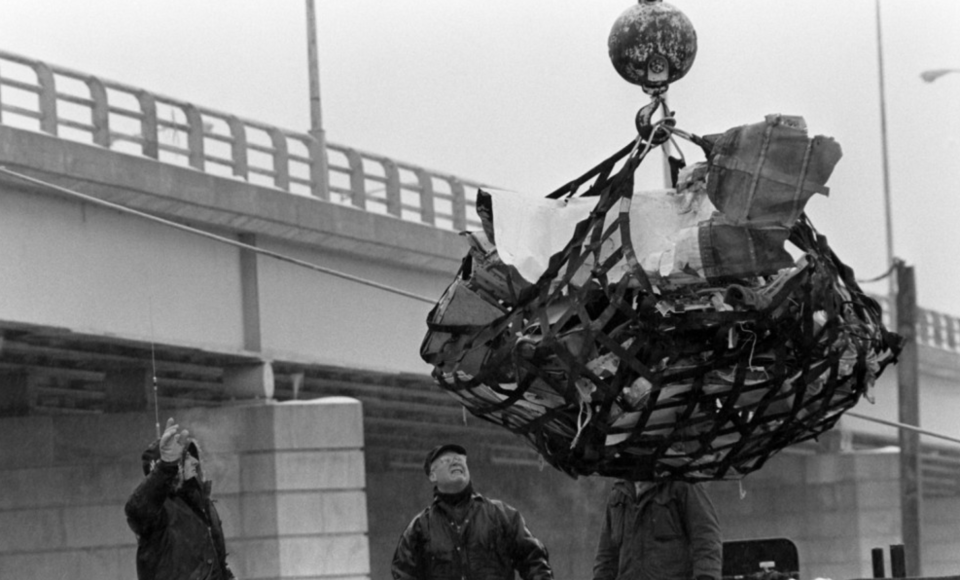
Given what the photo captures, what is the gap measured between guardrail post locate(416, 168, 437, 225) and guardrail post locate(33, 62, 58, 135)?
885 centimetres

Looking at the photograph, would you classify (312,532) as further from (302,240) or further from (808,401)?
(808,401)

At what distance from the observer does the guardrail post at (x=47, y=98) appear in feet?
83.6

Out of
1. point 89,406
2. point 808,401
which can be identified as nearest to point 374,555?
point 89,406

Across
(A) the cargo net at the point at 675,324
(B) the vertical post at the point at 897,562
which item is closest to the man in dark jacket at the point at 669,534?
(B) the vertical post at the point at 897,562

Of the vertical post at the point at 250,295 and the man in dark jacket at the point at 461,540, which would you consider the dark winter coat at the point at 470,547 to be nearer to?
the man in dark jacket at the point at 461,540

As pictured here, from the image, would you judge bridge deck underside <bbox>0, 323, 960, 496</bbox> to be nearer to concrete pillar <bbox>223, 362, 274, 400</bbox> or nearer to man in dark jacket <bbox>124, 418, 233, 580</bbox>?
concrete pillar <bbox>223, 362, 274, 400</bbox>

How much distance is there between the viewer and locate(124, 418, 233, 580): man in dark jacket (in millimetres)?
9250

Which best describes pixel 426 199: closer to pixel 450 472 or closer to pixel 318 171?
pixel 318 171

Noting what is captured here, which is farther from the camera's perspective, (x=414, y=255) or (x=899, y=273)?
(x=414, y=255)

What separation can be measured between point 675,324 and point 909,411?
25.3 m

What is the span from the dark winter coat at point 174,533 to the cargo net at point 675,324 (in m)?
3.13

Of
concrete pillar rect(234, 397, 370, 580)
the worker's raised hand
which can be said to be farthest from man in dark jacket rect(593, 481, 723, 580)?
concrete pillar rect(234, 397, 370, 580)

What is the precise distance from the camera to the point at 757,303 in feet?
19.0

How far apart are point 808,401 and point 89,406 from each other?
30.5 metres
